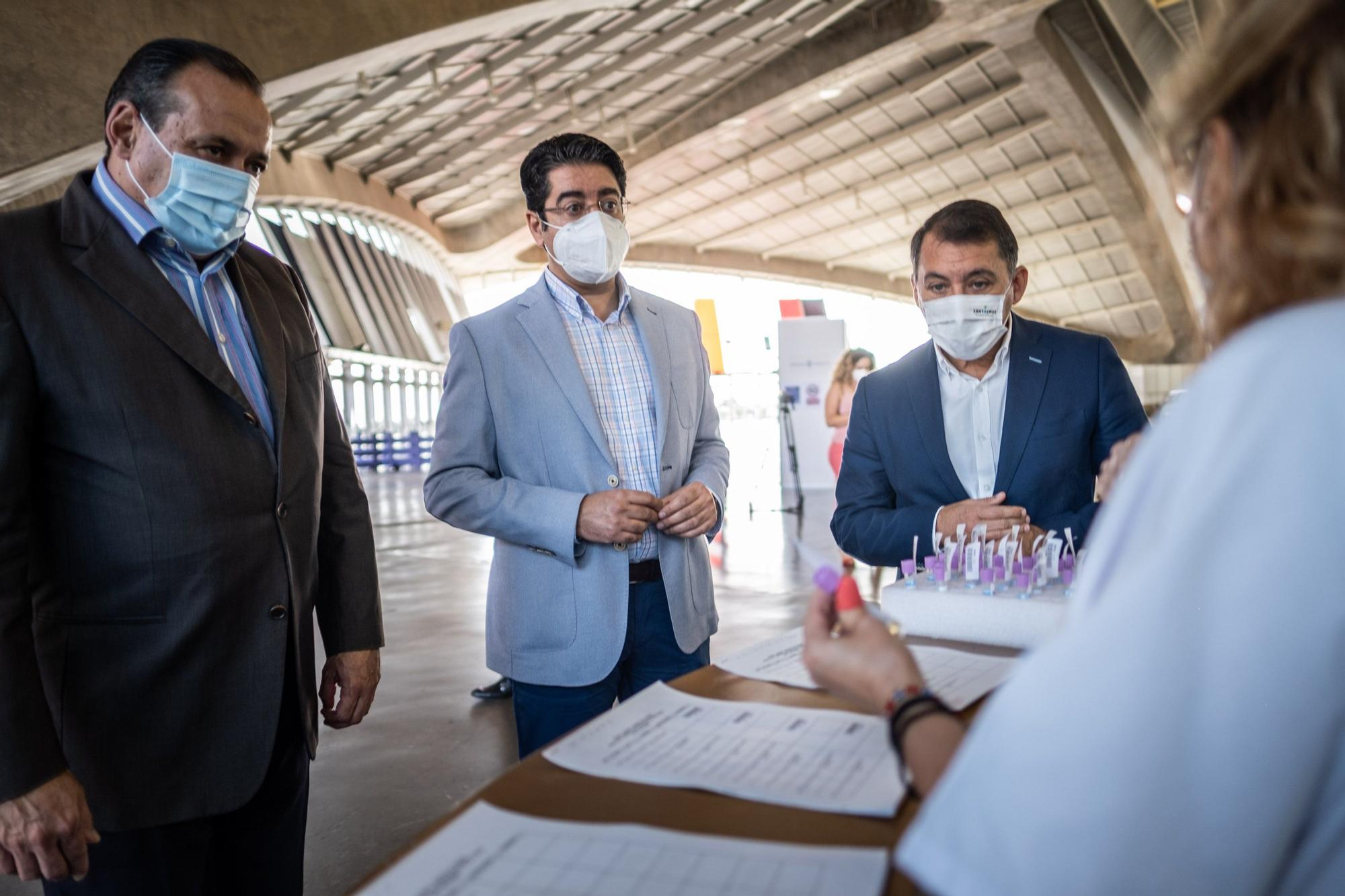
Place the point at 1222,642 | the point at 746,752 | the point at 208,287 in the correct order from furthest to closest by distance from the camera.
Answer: the point at 208,287 < the point at 746,752 < the point at 1222,642

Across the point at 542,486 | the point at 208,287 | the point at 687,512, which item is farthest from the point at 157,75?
the point at 687,512

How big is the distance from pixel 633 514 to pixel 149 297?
100 centimetres

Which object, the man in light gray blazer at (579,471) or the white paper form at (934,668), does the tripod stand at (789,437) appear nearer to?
the man in light gray blazer at (579,471)

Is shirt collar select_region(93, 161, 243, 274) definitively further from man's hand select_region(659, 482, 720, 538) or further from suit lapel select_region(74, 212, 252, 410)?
man's hand select_region(659, 482, 720, 538)

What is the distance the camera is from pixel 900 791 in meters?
0.88

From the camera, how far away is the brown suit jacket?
1425 mm

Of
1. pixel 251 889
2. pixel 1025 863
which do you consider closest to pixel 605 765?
pixel 1025 863

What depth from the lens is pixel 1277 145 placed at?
60cm

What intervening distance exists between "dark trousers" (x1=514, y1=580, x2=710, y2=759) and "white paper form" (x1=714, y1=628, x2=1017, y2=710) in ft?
2.36

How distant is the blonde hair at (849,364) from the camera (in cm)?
865

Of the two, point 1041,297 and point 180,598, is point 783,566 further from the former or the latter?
point 1041,297

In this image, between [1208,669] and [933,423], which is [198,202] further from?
[1208,669]

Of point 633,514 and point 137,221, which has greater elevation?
point 137,221

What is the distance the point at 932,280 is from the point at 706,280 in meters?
29.3
